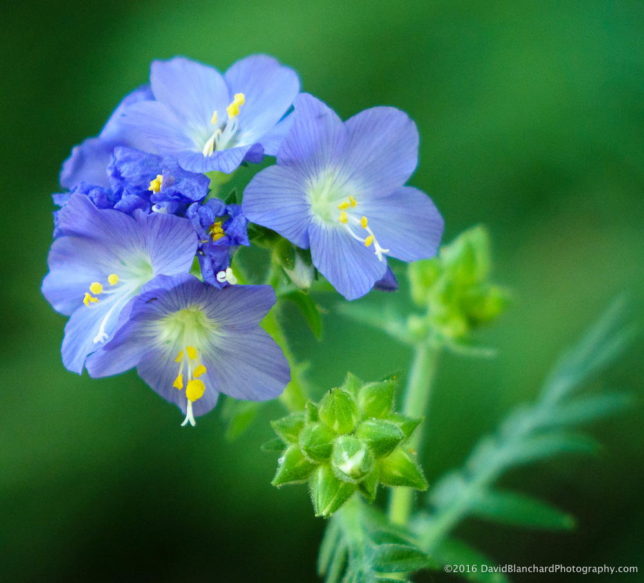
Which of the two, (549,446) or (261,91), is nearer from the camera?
(261,91)

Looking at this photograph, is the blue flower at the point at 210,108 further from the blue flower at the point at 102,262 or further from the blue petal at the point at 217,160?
the blue flower at the point at 102,262

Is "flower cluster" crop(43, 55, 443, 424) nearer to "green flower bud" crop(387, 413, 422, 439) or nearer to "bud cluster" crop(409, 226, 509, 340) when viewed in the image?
"green flower bud" crop(387, 413, 422, 439)

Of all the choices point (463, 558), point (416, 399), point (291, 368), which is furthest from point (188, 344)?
point (463, 558)

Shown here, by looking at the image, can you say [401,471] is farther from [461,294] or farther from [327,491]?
[461,294]

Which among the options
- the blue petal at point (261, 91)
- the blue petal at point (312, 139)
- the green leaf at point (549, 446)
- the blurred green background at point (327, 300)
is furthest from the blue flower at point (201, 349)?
the blurred green background at point (327, 300)

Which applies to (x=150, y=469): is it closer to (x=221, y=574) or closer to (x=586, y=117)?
(x=221, y=574)

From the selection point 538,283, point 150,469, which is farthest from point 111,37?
point 538,283
